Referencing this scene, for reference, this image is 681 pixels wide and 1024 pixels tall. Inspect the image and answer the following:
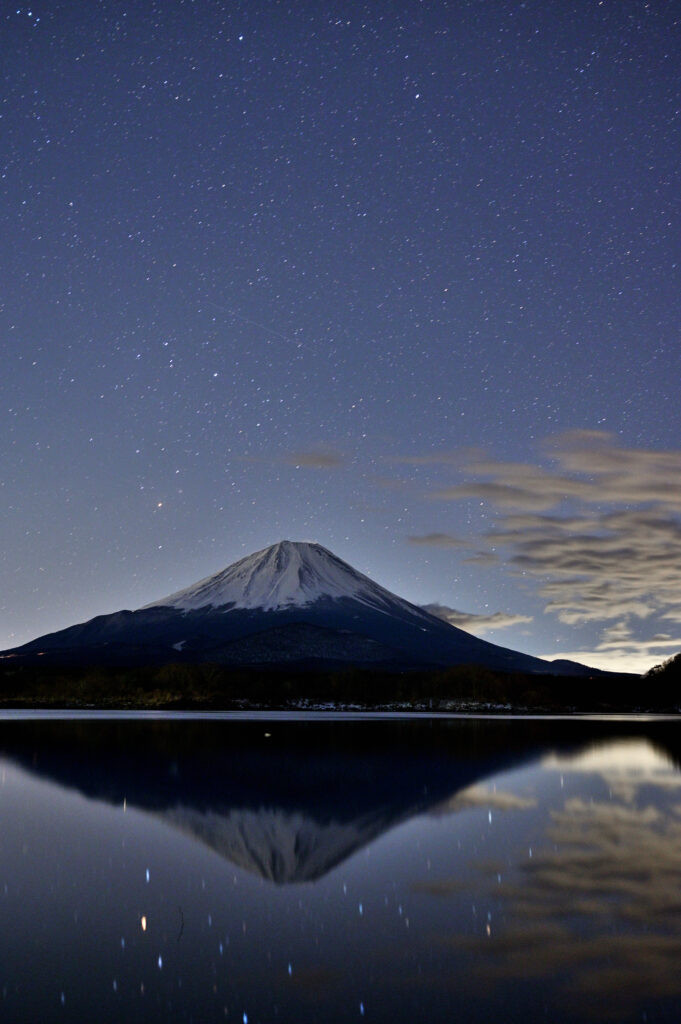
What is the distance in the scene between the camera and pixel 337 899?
16.5 meters

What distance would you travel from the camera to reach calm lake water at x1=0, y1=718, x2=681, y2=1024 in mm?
11383

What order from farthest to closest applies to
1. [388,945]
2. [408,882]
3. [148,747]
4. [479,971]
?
[148,747]
[408,882]
[388,945]
[479,971]

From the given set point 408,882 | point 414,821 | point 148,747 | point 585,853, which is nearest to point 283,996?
point 408,882

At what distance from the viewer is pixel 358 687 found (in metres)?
200

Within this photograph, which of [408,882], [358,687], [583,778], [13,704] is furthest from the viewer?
[358,687]

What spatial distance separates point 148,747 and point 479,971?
42.6m

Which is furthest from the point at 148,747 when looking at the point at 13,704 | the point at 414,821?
the point at 13,704

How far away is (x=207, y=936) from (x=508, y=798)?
1859 centimetres

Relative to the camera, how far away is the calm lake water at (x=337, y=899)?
1138cm

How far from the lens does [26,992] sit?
1154 cm

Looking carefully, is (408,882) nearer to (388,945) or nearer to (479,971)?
(388,945)

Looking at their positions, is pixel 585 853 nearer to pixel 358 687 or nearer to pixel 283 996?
pixel 283 996

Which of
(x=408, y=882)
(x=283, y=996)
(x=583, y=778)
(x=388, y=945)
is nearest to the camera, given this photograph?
(x=283, y=996)

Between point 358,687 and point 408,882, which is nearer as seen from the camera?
point 408,882
